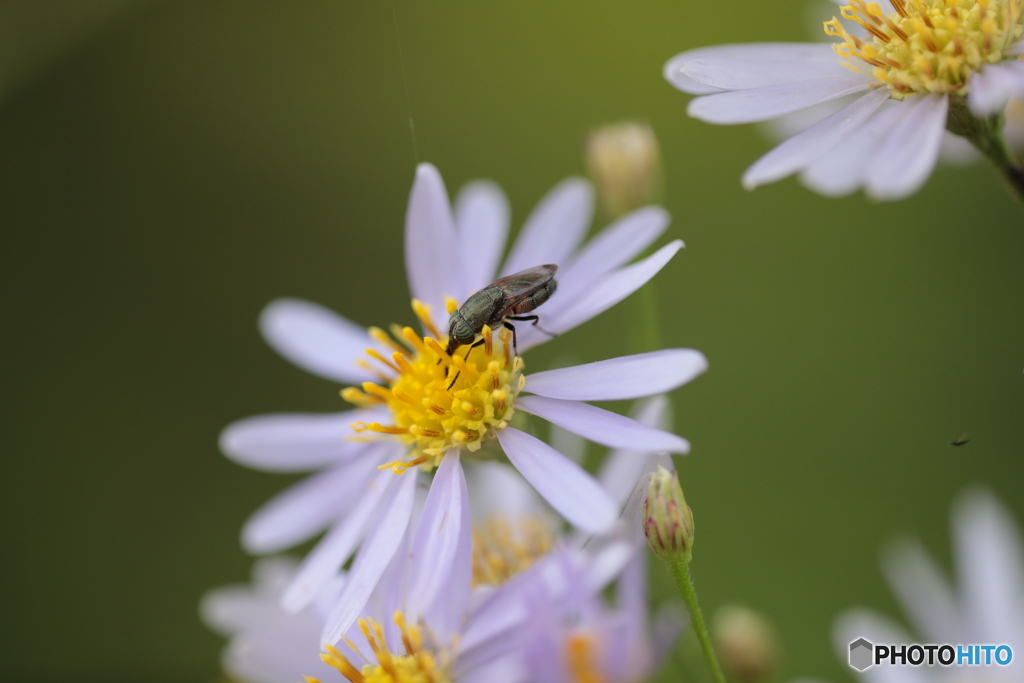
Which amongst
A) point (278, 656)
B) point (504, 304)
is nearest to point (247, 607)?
point (278, 656)

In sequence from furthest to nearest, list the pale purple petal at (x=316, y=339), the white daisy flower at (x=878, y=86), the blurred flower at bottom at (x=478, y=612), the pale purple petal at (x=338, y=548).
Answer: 1. the pale purple petal at (x=316, y=339)
2. the pale purple petal at (x=338, y=548)
3. the white daisy flower at (x=878, y=86)
4. the blurred flower at bottom at (x=478, y=612)

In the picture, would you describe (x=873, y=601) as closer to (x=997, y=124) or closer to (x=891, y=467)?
(x=891, y=467)

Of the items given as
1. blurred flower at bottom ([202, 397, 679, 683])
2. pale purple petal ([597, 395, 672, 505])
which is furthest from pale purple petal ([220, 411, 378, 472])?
pale purple petal ([597, 395, 672, 505])

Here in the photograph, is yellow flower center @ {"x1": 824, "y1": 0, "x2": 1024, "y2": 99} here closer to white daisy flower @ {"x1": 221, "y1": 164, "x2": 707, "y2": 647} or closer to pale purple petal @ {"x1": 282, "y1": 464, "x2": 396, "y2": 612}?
white daisy flower @ {"x1": 221, "y1": 164, "x2": 707, "y2": 647}

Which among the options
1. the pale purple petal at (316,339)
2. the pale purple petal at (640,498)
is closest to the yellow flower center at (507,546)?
the pale purple petal at (640,498)

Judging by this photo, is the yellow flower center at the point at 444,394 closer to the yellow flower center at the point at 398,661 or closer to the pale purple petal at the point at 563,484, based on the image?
the pale purple petal at the point at 563,484
